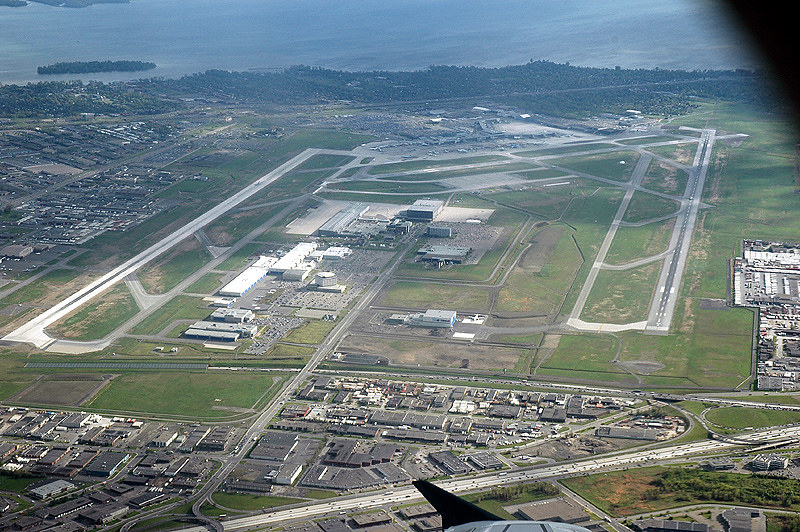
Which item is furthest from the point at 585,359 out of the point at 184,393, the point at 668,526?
the point at 184,393

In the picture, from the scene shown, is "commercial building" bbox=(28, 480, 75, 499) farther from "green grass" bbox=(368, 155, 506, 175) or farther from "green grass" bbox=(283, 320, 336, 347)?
"green grass" bbox=(368, 155, 506, 175)

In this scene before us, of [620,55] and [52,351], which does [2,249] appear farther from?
[620,55]

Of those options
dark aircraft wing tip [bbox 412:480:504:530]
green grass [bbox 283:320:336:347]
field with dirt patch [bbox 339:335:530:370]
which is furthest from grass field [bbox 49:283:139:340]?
dark aircraft wing tip [bbox 412:480:504:530]

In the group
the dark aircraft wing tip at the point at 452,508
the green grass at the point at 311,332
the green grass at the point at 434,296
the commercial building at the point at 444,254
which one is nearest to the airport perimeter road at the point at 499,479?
the green grass at the point at 311,332

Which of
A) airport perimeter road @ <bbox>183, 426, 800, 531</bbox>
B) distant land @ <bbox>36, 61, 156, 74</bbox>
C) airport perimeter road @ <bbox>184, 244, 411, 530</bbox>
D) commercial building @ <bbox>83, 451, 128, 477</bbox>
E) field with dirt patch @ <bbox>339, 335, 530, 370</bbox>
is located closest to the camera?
airport perimeter road @ <bbox>183, 426, 800, 531</bbox>

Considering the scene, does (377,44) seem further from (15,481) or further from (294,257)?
(15,481)

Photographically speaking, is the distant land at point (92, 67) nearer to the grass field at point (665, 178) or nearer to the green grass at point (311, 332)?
the grass field at point (665, 178)
